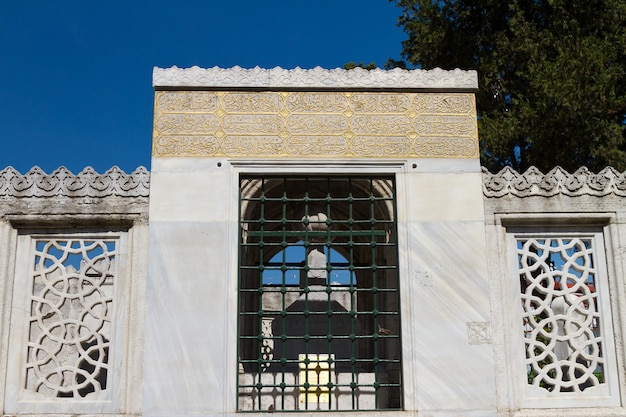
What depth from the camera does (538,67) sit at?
12.3 metres

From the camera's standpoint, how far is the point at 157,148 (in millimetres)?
7000

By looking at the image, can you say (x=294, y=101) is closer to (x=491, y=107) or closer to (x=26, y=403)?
(x=26, y=403)

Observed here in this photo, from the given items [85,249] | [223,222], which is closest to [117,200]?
[85,249]

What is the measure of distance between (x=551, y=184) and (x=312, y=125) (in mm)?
2261

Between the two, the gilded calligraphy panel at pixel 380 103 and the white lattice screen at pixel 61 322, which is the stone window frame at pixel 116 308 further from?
the gilded calligraphy panel at pixel 380 103

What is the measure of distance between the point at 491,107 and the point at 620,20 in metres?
2.50

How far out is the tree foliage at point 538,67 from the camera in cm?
1184

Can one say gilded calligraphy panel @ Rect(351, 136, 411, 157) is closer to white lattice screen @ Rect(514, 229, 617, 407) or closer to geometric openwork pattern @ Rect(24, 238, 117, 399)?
white lattice screen @ Rect(514, 229, 617, 407)

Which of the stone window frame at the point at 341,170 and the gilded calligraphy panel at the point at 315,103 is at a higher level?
the gilded calligraphy panel at the point at 315,103

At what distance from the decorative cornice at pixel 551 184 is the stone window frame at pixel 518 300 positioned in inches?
8.0

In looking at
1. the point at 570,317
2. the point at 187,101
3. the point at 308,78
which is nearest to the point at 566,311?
the point at 570,317

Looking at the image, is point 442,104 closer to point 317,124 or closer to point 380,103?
point 380,103

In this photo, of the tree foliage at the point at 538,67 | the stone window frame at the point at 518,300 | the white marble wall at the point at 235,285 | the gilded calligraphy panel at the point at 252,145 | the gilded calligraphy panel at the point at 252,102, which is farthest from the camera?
the tree foliage at the point at 538,67

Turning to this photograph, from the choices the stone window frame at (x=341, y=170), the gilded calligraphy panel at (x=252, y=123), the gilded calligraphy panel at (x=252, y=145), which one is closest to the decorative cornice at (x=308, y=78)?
the gilded calligraphy panel at (x=252, y=123)
